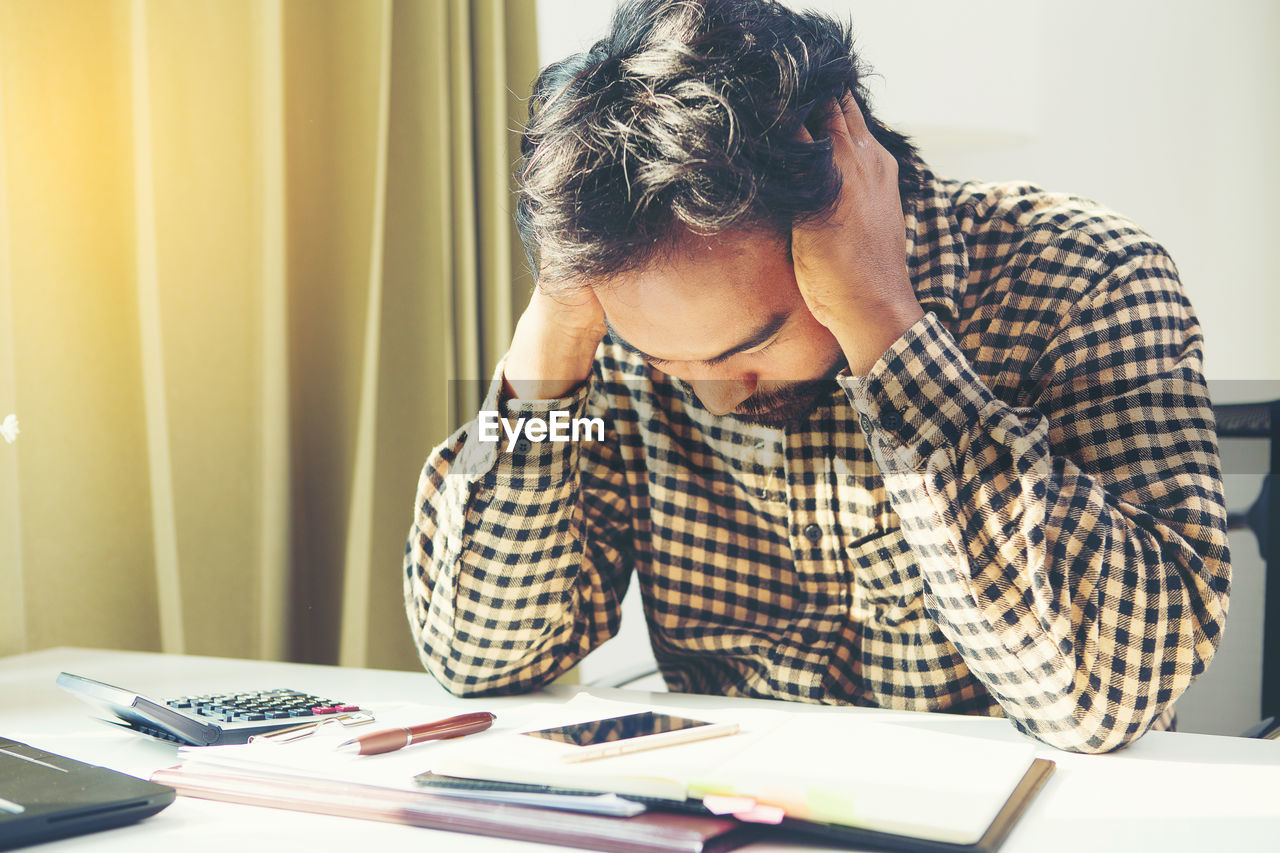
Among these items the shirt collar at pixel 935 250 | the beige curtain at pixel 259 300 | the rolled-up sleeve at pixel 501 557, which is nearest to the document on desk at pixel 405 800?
the rolled-up sleeve at pixel 501 557

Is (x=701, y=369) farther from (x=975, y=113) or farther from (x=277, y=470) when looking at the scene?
(x=277, y=470)

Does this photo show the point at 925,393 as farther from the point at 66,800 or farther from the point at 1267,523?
the point at 66,800

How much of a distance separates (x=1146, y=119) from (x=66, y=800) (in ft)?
3.24

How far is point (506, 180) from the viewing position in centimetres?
116

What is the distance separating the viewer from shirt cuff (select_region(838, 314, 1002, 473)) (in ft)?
2.24

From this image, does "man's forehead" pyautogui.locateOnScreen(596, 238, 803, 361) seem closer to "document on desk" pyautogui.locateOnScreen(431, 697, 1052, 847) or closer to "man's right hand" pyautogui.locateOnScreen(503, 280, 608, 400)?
"man's right hand" pyautogui.locateOnScreen(503, 280, 608, 400)

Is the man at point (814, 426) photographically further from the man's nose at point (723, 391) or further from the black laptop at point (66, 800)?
the black laptop at point (66, 800)

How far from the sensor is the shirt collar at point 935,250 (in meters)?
0.81

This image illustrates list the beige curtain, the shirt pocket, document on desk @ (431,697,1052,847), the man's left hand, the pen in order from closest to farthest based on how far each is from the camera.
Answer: document on desk @ (431,697,1052,847) → the pen → the man's left hand → the shirt pocket → the beige curtain

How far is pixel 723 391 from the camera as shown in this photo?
847 mm

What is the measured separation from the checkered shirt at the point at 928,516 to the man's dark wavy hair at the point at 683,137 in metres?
0.15

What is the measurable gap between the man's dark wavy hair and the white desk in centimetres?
36

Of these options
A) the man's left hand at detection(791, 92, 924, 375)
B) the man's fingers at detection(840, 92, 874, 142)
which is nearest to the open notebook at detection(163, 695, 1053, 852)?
the man's left hand at detection(791, 92, 924, 375)

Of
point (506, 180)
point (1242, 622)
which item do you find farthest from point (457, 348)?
point (1242, 622)
